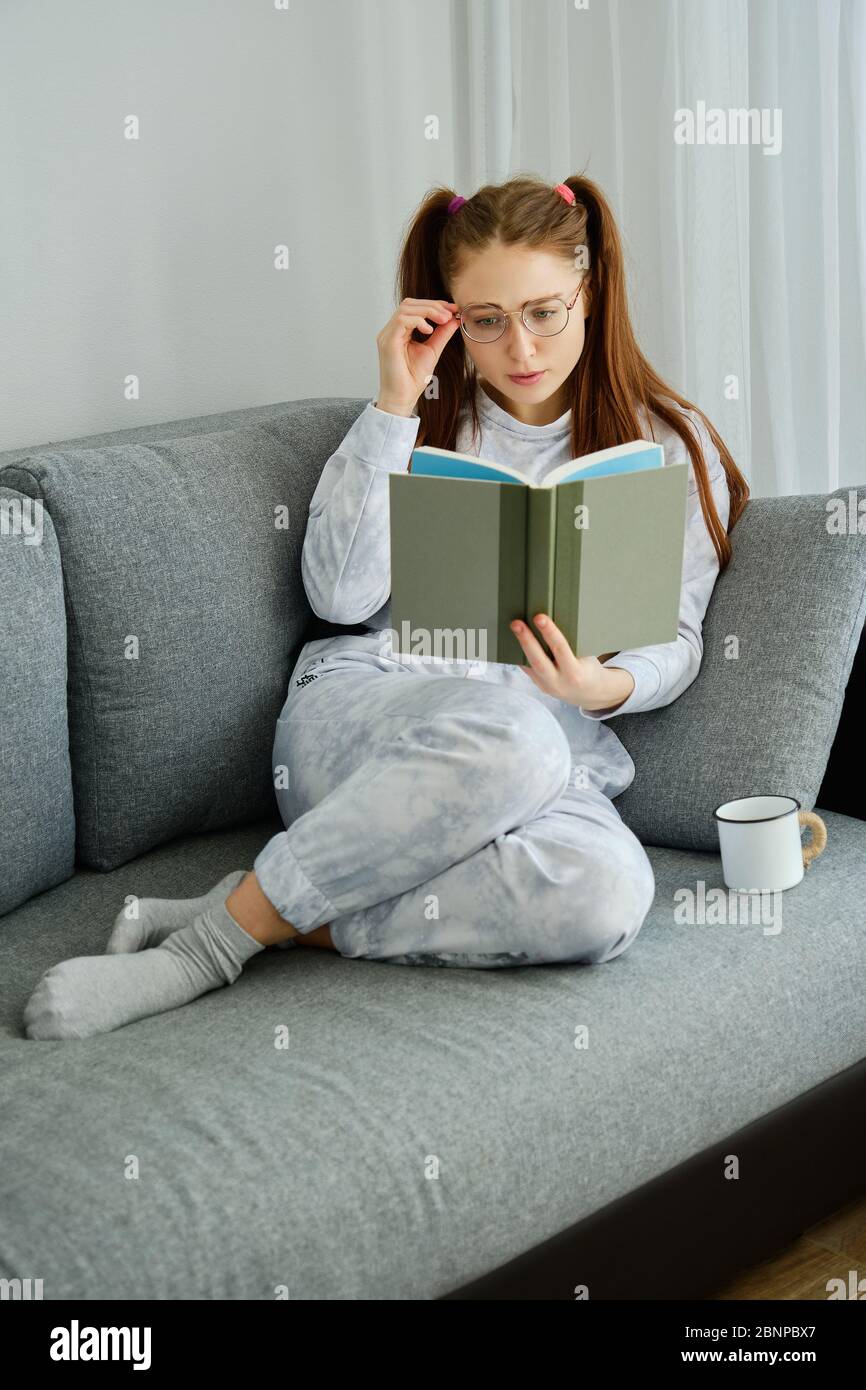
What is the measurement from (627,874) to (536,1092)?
0.26 m

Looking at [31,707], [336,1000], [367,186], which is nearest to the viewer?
[336,1000]

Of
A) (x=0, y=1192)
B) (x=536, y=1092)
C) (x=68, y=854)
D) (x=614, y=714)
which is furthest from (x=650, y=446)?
(x=0, y=1192)

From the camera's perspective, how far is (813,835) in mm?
1604

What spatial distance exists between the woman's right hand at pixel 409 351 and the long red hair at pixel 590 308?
0.21ft

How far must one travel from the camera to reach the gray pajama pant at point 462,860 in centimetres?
137

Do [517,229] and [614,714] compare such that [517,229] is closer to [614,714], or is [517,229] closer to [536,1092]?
[614,714]

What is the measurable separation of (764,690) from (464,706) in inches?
16.8

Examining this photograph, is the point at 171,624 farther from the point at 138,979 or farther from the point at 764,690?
the point at 764,690

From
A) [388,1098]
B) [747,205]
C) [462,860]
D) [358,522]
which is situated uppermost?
[747,205]

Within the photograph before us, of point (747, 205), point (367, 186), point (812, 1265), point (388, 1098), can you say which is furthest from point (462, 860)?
point (367, 186)

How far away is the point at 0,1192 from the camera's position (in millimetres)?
1044

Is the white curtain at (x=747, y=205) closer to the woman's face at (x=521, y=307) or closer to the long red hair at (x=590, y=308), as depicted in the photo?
the long red hair at (x=590, y=308)

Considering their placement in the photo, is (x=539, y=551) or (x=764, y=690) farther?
(x=764, y=690)
